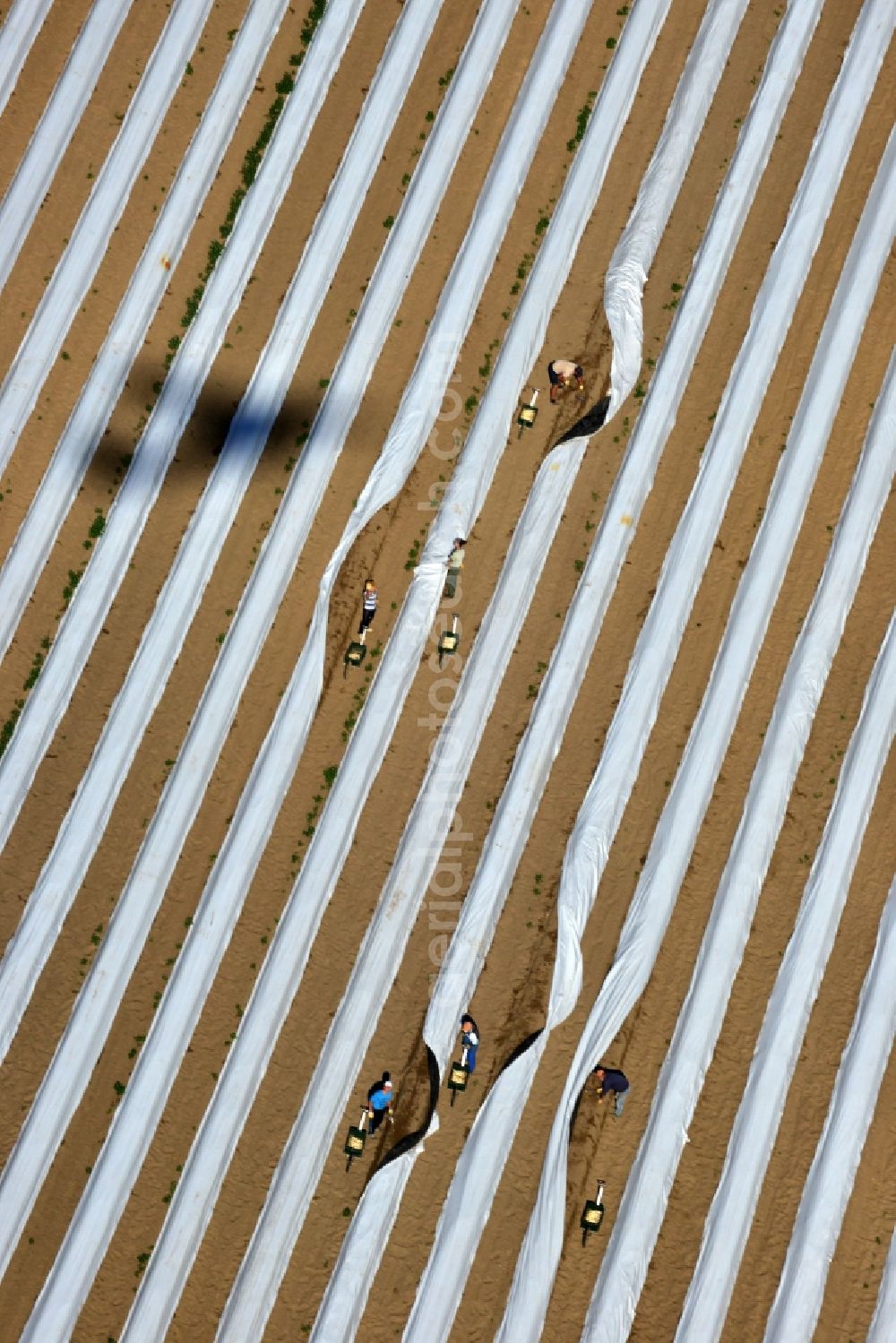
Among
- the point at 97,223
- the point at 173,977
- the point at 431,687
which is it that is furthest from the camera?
the point at 97,223

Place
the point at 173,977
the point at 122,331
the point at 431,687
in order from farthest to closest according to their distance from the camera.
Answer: the point at 122,331
the point at 431,687
the point at 173,977

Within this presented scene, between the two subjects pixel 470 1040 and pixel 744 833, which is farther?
pixel 744 833

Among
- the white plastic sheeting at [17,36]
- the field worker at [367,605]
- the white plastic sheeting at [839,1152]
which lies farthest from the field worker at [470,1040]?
the white plastic sheeting at [17,36]

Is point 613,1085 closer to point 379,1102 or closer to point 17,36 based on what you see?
point 379,1102

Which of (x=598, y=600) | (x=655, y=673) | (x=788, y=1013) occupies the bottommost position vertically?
(x=788, y=1013)

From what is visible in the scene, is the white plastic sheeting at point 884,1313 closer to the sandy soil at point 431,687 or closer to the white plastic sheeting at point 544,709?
the sandy soil at point 431,687

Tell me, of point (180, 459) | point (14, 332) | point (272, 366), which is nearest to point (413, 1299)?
point (180, 459)

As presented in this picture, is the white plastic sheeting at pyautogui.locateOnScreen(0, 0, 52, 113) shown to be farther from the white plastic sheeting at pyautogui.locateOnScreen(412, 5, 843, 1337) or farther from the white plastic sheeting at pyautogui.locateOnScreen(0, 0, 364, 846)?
the white plastic sheeting at pyautogui.locateOnScreen(412, 5, 843, 1337)

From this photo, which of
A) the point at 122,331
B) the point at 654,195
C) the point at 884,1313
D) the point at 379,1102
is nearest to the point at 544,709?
the point at 379,1102
